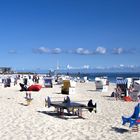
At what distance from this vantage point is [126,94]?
24.7m

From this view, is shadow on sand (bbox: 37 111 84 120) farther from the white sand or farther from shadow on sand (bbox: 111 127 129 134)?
shadow on sand (bbox: 111 127 129 134)

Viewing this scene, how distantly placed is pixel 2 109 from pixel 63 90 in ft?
41.3

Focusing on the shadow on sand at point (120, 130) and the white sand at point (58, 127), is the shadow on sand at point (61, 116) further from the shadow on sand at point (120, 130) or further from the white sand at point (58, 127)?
the shadow on sand at point (120, 130)

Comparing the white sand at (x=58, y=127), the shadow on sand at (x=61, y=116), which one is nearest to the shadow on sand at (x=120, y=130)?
the white sand at (x=58, y=127)

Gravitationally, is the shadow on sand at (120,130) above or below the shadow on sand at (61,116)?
below

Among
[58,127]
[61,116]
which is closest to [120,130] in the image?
[58,127]

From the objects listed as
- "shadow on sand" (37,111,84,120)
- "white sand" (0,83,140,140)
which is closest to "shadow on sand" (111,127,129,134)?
"white sand" (0,83,140,140)

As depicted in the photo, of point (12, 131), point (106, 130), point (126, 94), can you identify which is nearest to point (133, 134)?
point (106, 130)

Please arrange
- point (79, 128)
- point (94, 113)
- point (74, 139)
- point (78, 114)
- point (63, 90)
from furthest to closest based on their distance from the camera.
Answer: point (63, 90)
point (94, 113)
point (78, 114)
point (79, 128)
point (74, 139)

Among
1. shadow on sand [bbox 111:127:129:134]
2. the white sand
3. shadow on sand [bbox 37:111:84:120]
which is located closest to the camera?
the white sand

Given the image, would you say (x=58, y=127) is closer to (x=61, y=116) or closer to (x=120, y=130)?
(x=120, y=130)

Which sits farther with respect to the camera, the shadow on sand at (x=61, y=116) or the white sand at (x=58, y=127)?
the shadow on sand at (x=61, y=116)

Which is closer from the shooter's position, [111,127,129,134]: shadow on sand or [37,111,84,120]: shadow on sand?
[111,127,129,134]: shadow on sand

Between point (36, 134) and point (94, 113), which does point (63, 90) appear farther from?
point (36, 134)
